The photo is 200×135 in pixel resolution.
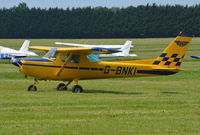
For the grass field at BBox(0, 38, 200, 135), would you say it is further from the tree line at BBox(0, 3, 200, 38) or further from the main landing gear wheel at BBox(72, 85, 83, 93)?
the tree line at BBox(0, 3, 200, 38)

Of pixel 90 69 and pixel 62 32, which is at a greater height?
pixel 90 69

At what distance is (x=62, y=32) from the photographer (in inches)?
4897

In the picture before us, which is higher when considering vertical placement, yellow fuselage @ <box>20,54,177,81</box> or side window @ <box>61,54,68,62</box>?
side window @ <box>61,54,68,62</box>

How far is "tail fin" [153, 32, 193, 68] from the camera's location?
20531mm

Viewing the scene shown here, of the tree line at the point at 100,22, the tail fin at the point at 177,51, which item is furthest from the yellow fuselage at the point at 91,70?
the tree line at the point at 100,22

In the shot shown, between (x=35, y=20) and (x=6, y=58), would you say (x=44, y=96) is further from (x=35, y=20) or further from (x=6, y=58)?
(x=35, y=20)

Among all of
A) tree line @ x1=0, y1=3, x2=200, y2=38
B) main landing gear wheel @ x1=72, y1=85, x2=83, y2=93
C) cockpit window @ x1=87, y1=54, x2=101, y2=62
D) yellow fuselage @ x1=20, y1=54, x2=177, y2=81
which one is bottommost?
tree line @ x1=0, y1=3, x2=200, y2=38

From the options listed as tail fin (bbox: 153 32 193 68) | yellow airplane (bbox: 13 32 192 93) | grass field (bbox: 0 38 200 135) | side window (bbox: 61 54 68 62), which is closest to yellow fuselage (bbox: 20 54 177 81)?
yellow airplane (bbox: 13 32 192 93)

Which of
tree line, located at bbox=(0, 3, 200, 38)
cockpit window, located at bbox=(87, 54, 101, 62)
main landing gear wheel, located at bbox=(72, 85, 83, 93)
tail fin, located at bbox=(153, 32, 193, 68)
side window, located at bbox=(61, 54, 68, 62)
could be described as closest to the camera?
main landing gear wheel, located at bbox=(72, 85, 83, 93)

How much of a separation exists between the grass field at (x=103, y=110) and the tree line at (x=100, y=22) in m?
98.7

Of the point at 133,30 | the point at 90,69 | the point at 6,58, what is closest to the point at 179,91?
the point at 90,69

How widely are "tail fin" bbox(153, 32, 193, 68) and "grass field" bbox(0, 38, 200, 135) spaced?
1.06 m

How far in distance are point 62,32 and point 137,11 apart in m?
19.6

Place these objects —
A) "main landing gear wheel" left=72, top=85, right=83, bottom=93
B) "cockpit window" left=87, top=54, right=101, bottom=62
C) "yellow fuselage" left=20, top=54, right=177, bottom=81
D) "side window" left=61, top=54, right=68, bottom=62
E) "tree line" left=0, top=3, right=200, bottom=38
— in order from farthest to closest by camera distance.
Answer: "tree line" left=0, top=3, right=200, bottom=38
"cockpit window" left=87, top=54, right=101, bottom=62
"side window" left=61, top=54, right=68, bottom=62
"yellow fuselage" left=20, top=54, right=177, bottom=81
"main landing gear wheel" left=72, top=85, right=83, bottom=93
